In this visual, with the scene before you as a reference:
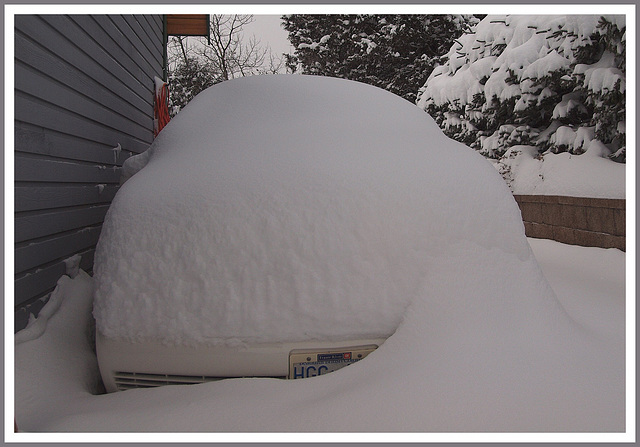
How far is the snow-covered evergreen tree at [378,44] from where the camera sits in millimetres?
13359

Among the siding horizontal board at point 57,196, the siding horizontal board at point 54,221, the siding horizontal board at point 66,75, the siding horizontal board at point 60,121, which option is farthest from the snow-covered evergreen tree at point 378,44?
the siding horizontal board at point 54,221

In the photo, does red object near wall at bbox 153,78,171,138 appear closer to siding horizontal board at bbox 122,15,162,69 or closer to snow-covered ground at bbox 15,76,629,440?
siding horizontal board at bbox 122,15,162,69

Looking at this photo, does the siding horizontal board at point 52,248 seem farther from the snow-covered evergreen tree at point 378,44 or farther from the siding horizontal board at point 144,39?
the snow-covered evergreen tree at point 378,44

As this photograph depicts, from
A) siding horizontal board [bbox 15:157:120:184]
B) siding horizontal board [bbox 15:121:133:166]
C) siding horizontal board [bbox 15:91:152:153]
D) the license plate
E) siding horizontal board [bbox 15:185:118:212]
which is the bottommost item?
the license plate

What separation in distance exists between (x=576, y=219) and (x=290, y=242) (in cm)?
377

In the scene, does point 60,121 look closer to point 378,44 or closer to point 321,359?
point 321,359

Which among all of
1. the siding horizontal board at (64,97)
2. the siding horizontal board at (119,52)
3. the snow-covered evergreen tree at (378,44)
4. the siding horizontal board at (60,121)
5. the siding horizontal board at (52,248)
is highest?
the snow-covered evergreen tree at (378,44)

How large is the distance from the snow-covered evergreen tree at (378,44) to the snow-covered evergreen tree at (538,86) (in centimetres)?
609

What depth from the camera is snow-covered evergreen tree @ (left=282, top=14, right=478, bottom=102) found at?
13.4m

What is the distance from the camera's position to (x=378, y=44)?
14508 mm

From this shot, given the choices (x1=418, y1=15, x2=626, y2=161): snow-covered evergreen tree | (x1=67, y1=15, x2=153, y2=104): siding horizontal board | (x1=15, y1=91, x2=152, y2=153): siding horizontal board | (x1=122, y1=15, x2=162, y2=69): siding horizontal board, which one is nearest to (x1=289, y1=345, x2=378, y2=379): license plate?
(x1=15, y1=91, x2=152, y2=153): siding horizontal board

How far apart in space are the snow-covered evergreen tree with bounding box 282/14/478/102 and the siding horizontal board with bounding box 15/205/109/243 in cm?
1217

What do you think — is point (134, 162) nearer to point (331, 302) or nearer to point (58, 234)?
point (58, 234)

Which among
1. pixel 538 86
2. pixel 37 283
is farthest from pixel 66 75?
pixel 538 86
